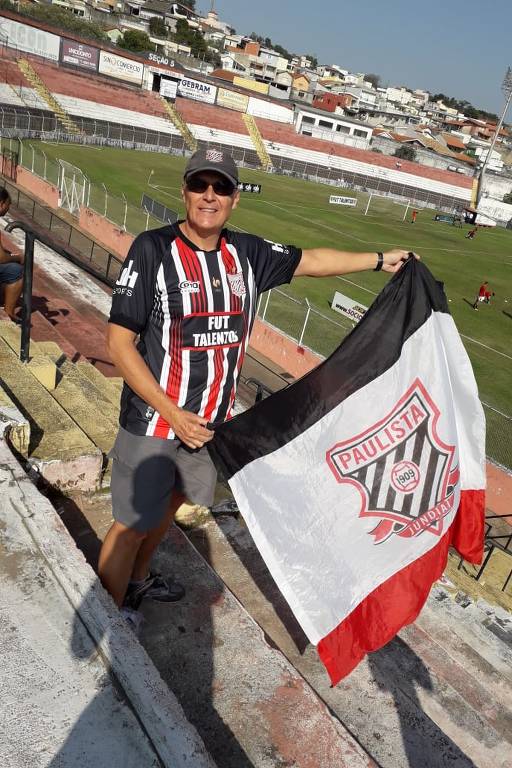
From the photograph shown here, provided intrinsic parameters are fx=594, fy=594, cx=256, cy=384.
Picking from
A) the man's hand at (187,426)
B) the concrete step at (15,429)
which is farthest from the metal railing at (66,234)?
the man's hand at (187,426)

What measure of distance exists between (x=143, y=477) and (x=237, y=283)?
963 mm

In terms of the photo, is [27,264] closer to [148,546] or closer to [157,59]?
[148,546]

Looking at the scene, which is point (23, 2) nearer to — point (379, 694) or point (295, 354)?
point (295, 354)

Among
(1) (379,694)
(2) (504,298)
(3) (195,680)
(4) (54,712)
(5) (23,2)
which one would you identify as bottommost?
(2) (504,298)

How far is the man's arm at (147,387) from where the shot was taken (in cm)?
240

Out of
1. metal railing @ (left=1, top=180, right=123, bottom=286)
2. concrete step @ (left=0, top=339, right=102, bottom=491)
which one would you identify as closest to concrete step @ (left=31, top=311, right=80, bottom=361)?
concrete step @ (left=0, top=339, right=102, bottom=491)

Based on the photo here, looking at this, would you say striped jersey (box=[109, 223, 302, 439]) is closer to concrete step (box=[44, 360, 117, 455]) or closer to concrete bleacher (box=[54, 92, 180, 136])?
concrete step (box=[44, 360, 117, 455])

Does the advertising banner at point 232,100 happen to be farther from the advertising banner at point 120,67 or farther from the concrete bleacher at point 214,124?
the advertising banner at point 120,67

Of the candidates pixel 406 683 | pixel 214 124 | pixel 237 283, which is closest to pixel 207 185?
pixel 237 283

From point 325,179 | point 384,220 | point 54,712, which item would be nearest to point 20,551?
point 54,712

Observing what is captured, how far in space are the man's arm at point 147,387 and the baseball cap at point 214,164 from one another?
0.74 metres

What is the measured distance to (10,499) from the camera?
281 centimetres

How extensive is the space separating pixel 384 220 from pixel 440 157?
145 ft

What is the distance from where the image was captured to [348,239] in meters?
35.4
